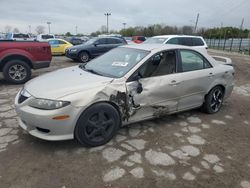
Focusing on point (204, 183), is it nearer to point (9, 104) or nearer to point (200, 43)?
point (9, 104)

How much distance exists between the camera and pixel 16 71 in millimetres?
7047

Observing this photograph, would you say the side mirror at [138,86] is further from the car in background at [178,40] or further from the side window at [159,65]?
the car in background at [178,40]

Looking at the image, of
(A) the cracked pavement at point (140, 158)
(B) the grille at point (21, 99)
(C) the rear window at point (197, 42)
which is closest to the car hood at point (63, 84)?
(B) the grille at point (21, 99)

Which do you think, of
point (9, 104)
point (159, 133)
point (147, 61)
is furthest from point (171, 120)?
point (9, 104)

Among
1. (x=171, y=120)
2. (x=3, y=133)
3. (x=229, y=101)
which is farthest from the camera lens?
(x=229, y=101)

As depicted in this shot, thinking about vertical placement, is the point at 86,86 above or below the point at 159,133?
above

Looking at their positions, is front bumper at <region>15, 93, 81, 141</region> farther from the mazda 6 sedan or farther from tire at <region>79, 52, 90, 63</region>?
tire at <region>79, 52, 90, 63</region>

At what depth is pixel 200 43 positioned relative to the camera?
36.9 feet

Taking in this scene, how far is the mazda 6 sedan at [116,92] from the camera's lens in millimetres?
3033

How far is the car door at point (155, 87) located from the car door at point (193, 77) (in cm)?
17

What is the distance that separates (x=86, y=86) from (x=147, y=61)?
3.73 ft

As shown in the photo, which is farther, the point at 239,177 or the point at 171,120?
the point at 171,120

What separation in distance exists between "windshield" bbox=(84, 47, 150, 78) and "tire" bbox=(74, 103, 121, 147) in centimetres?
61

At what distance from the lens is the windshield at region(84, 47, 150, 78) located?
3.67 metres
